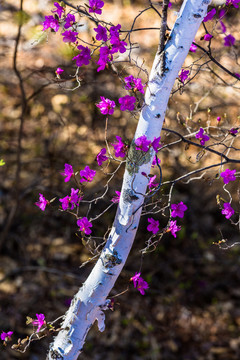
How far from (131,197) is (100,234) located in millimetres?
2542

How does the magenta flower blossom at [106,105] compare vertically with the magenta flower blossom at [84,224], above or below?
above

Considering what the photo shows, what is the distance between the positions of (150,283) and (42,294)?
102 cm

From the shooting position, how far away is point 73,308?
1.80 m

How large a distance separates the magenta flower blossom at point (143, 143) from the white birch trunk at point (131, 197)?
0.09ft

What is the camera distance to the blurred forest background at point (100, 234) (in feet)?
12.0

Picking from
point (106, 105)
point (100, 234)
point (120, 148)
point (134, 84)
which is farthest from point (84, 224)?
point (100, 234)

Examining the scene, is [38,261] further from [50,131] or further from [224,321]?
[224,321]

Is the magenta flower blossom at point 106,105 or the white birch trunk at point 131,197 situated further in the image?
the magenta flower blossom at point 106,105

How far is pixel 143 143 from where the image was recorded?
4.98ft

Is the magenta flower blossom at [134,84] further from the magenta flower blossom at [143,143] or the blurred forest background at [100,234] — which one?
the blurred forest background at [100,234]

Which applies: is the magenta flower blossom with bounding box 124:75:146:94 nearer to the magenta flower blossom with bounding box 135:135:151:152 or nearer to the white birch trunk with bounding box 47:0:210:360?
the white birch trunk with bounding box 47:0:210:360

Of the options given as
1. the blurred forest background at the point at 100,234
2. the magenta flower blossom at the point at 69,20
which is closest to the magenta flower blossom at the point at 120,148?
the magenta flower blossom at the point at 69,20

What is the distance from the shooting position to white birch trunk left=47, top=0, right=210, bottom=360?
1482mm

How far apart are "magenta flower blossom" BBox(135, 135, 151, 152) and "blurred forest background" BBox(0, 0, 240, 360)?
2157 mm
